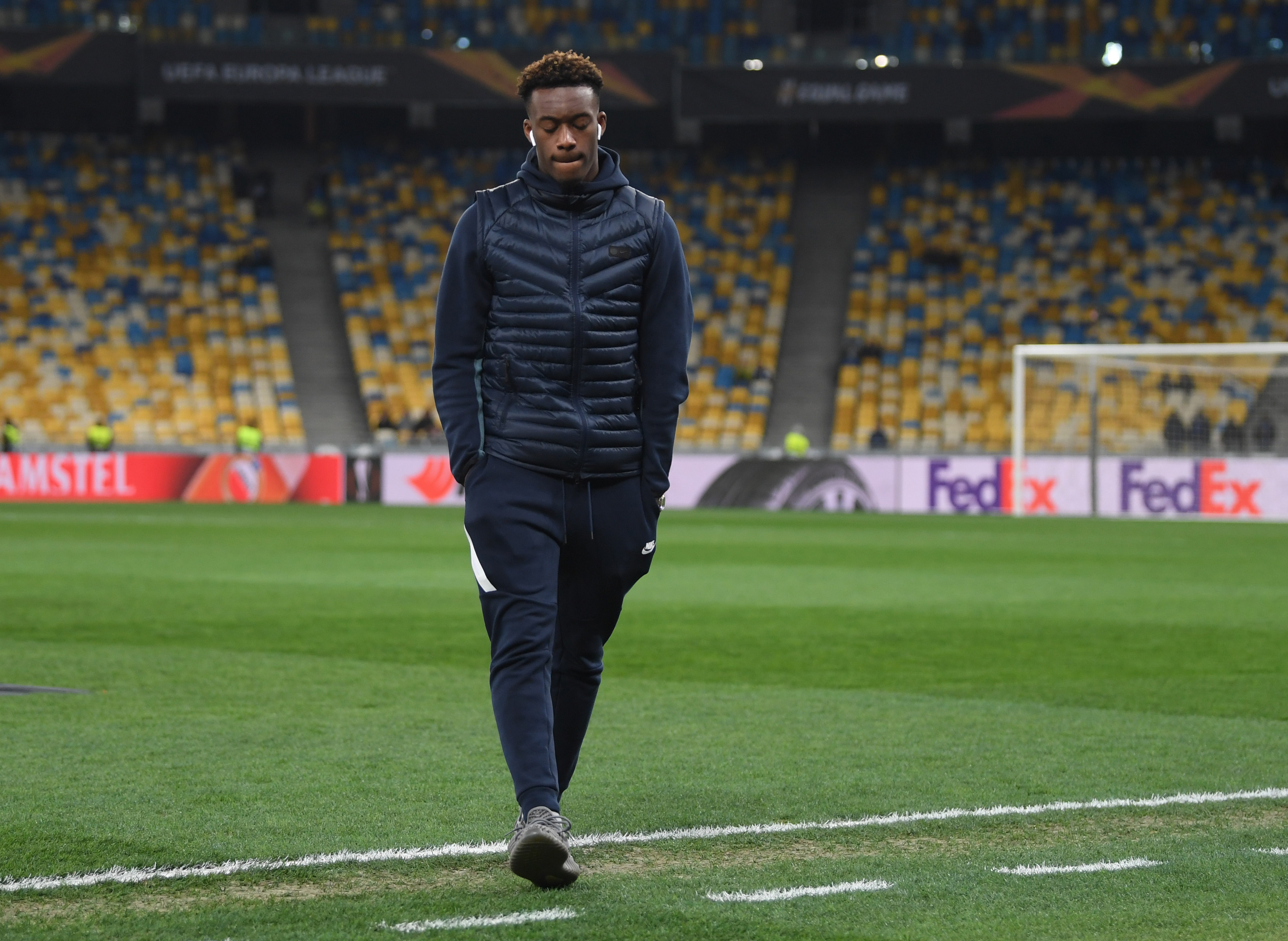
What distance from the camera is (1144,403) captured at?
2859 cm

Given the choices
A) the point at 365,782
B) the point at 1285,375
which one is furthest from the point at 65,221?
the point at 365,782

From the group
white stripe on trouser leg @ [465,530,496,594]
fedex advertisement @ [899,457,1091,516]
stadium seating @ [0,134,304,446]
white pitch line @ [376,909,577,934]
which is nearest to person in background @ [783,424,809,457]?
fedex advertisement @ [899,457,1091,516]

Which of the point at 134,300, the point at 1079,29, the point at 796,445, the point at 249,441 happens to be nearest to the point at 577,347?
the point at 796,445

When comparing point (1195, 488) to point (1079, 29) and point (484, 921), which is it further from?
point (484, 921)

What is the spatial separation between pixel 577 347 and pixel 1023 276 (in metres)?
34.2

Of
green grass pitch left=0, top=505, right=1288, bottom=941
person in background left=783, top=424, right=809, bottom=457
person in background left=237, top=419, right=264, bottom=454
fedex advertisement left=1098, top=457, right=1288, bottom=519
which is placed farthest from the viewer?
person in background left=237, top=419, right=264, bottom=454

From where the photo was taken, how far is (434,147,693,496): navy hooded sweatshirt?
4.40 m

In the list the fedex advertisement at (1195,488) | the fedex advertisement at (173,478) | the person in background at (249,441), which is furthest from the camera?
the person in background at (249,441)

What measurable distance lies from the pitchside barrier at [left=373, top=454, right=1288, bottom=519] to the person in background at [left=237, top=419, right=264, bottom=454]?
74.5 inches

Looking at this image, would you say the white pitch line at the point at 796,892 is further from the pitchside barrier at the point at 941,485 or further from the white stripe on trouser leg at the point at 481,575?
the pitchside barrier at the point at 941,485

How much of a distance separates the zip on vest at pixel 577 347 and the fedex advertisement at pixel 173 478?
1102 inches

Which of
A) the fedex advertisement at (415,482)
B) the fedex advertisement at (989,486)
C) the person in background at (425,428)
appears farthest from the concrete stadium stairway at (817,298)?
the fedex advertisement at (415,482)

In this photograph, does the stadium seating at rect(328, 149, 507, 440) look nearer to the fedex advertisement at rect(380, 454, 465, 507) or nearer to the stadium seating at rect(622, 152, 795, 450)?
the fedex advertisement at rect(380, 454, 465, 507)

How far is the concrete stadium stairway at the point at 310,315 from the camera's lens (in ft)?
116
